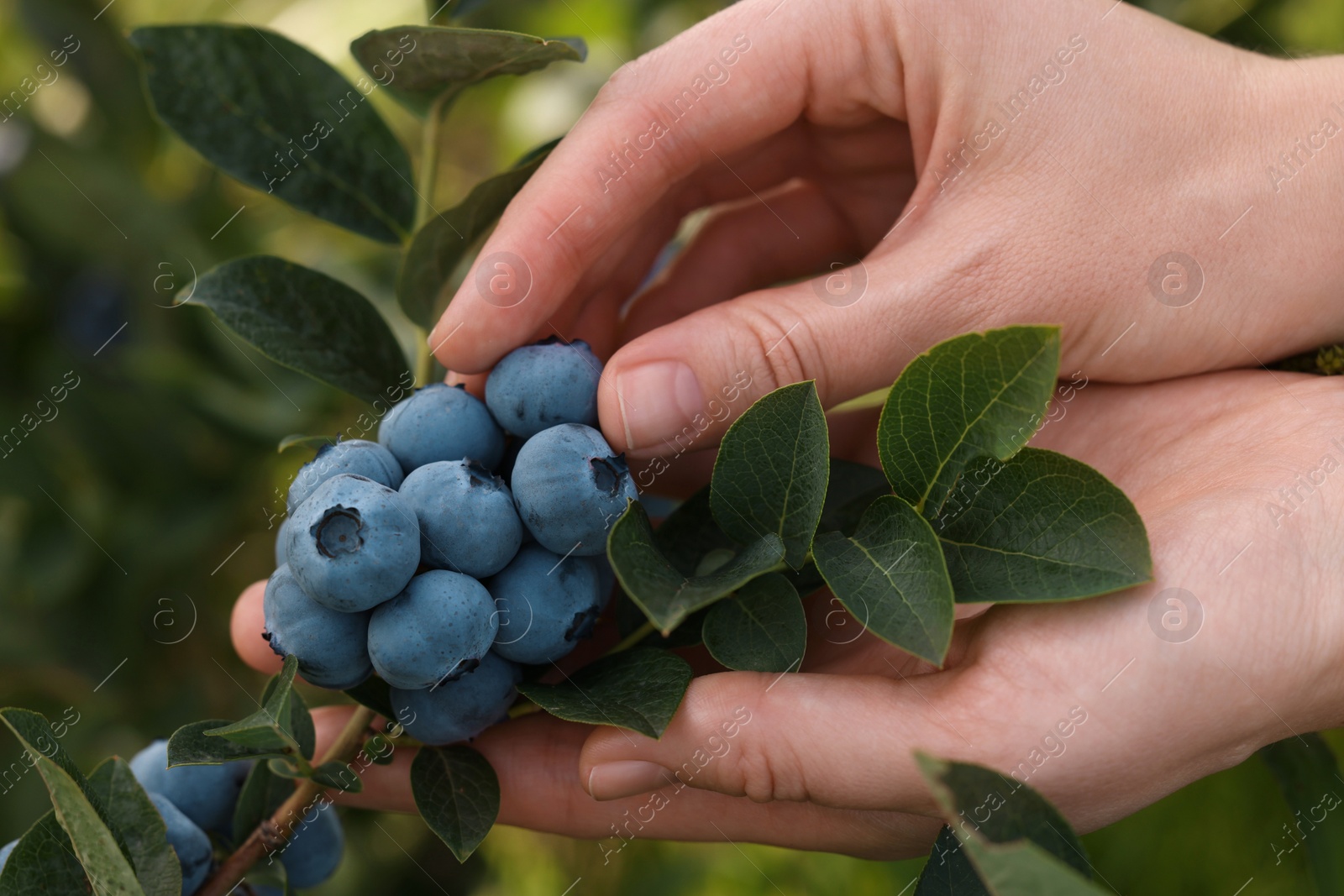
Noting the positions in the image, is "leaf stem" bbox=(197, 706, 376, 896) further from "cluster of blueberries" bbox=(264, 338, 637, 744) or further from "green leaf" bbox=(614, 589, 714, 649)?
"green leaf" bbox=(614, 589, 714, 649)

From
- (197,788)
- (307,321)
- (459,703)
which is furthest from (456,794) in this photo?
(307,321)

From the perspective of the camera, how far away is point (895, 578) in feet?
2.51

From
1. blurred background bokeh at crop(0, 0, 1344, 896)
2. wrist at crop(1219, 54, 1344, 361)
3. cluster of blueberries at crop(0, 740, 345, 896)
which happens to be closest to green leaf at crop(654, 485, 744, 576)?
cluster of blueberries at crop(0, 740, 345, 896)

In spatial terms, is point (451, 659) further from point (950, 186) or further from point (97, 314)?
point (97, 314)

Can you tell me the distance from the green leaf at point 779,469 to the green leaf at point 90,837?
58cm

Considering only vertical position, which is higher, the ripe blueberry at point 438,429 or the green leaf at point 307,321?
the green leaf at point 307,321

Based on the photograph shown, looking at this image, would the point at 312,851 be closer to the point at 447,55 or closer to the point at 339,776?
the point at 339,776

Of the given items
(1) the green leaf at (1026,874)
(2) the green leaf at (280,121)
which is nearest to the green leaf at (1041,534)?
(1) the green leaf at (1026,874)

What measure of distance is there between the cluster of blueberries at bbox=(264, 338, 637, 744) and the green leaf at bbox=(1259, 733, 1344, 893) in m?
0.93

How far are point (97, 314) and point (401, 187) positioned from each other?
105 centimetres

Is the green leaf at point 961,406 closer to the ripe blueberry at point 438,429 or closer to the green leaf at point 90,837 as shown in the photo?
the ripe blueberry at point 438,429

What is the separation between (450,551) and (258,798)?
434 mm

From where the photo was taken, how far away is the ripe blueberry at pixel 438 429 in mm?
921

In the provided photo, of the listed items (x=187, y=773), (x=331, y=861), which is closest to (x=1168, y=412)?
(x=331, y=861)
